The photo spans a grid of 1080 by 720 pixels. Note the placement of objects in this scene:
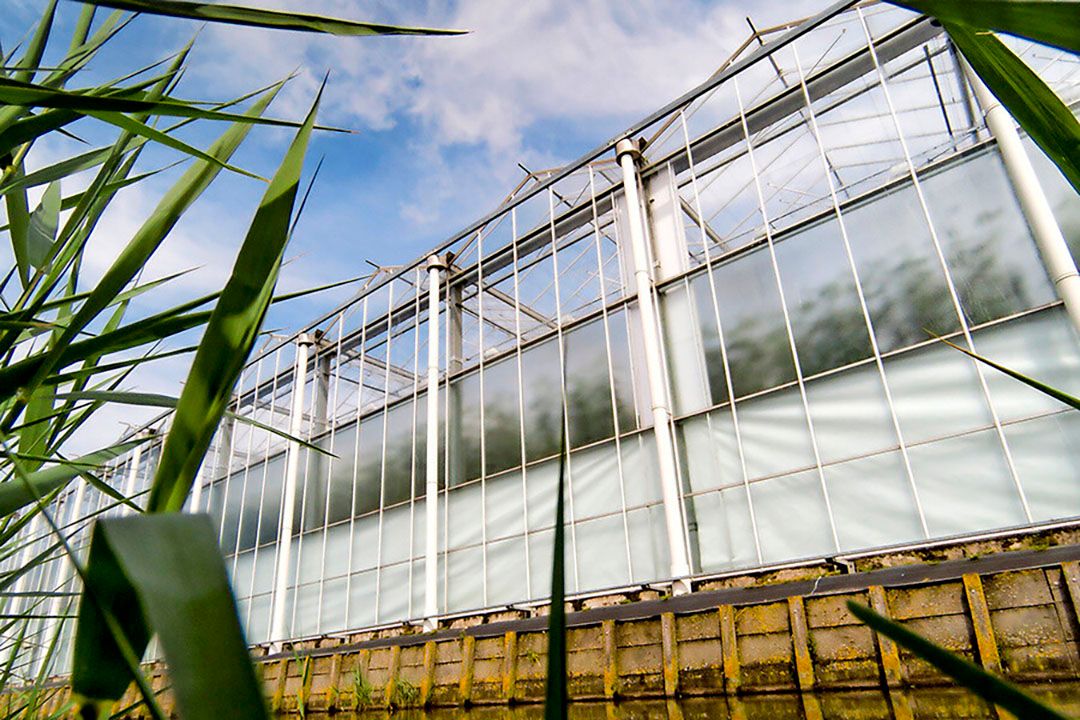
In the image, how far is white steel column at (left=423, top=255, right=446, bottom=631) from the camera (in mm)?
9586

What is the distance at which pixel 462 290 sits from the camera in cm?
1181

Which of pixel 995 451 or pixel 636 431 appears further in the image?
pixel 636 431

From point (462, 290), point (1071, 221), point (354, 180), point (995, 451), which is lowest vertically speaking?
point (354, 180)

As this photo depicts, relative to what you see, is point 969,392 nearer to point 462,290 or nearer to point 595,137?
point 595,137

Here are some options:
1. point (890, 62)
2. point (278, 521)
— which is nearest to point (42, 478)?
point (890, 62)

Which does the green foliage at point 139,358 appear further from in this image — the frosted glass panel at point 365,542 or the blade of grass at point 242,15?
the frosted glass panel at point 365,542

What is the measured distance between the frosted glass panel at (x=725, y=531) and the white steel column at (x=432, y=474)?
3.86m

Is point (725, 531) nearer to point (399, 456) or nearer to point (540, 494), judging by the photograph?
point (540, 494)

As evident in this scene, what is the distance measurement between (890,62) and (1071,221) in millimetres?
2671

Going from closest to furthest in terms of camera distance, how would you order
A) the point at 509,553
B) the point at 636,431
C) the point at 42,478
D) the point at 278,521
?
the point at 42,478, the point at 636,431, the point at 509,553, the point at 278,521

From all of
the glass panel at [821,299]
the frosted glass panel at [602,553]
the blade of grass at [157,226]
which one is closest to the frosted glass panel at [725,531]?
the frosted glass panel at [602,553]

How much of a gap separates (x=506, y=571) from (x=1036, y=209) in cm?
679

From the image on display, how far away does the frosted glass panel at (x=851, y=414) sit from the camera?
6770 mm

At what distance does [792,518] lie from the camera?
6996mm
